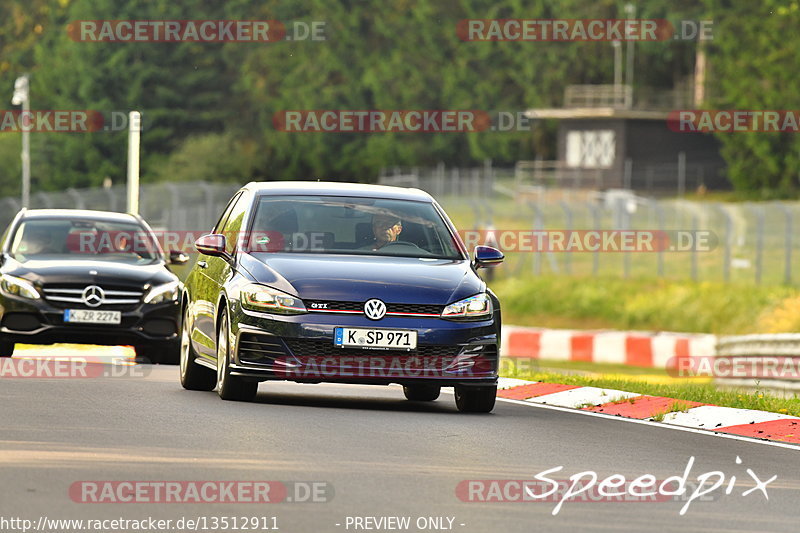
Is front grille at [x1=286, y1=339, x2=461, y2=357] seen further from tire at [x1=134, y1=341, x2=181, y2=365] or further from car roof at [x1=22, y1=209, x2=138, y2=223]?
car roof at [x1=22, y1=209, x2=138, y2=223]

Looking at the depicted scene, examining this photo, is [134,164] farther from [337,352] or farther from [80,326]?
[337,352]

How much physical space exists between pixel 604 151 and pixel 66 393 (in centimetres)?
7077

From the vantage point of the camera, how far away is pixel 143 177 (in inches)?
3593

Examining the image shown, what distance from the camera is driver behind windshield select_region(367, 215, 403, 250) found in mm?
14209

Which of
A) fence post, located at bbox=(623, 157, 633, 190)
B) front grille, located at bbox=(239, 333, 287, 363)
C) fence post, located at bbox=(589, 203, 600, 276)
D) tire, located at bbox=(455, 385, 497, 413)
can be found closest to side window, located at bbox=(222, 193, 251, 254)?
front grille, located at bbox=(239, 333, 287, 363)

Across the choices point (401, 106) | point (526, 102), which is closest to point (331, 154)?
point (401, 106)

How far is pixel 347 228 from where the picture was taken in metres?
14.2

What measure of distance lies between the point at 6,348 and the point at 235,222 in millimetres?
4195

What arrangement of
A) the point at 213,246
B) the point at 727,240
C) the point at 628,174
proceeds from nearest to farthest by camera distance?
the point at 213,246, the point at 727,240, the point at 628,174

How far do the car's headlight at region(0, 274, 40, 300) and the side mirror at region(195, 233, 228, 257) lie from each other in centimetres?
394

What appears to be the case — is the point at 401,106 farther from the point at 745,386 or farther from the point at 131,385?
the point at 131,385

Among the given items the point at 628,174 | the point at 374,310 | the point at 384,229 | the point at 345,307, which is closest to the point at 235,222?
the point at 384,229

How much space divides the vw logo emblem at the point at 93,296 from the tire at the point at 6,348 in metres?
0.82

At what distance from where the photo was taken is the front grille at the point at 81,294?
17.7 meters
